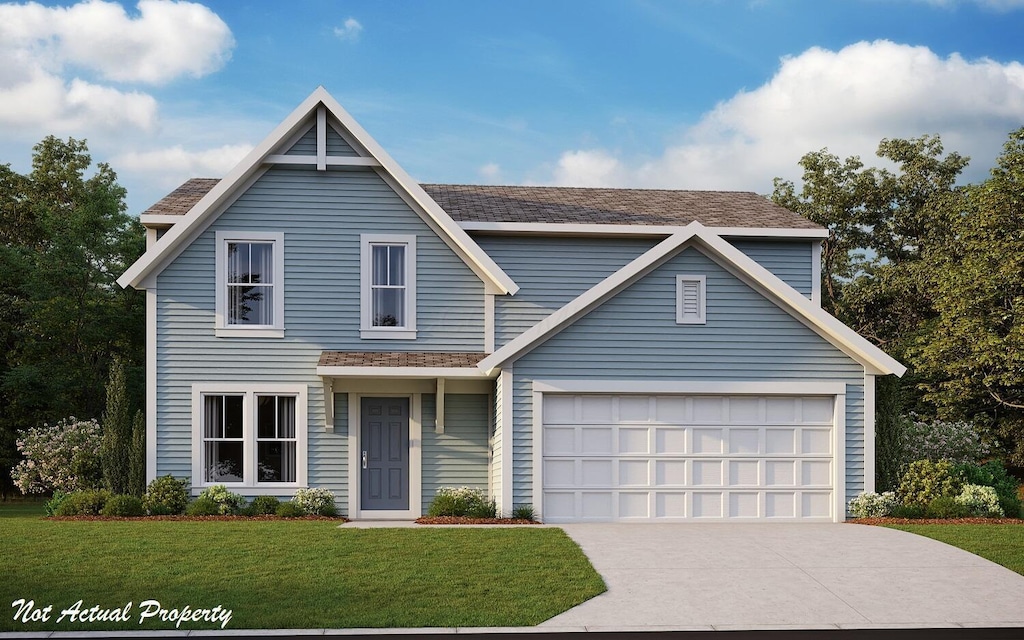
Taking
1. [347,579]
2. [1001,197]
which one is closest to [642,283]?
[347,579]

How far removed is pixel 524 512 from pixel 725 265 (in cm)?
562

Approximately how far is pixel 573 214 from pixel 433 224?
10.8 ft

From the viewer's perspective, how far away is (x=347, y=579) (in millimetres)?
13266

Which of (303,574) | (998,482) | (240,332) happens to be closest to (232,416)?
(240,332)

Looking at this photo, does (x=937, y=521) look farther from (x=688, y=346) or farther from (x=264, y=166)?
(x=264, y=166)

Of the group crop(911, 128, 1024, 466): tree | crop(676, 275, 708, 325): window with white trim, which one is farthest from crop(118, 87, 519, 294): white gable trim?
crop(911, 128, 1024, 466): tree

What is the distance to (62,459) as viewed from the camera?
931 inches

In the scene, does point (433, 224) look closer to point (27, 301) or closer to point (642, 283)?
point (642, 283)

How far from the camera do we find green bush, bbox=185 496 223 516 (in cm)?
2006

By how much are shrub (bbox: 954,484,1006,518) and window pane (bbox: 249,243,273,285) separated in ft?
44.2

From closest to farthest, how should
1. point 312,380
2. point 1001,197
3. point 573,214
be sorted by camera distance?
point 312,380, point 573,214, point 1001,197

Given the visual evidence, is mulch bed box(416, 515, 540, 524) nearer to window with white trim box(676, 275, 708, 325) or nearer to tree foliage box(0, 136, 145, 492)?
window with white trim box(676, 275, 708, 325)

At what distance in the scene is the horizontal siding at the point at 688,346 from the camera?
19.6 m

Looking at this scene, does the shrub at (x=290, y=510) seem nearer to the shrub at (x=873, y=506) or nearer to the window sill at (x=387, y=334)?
the window sill at (x=387, y=334)
